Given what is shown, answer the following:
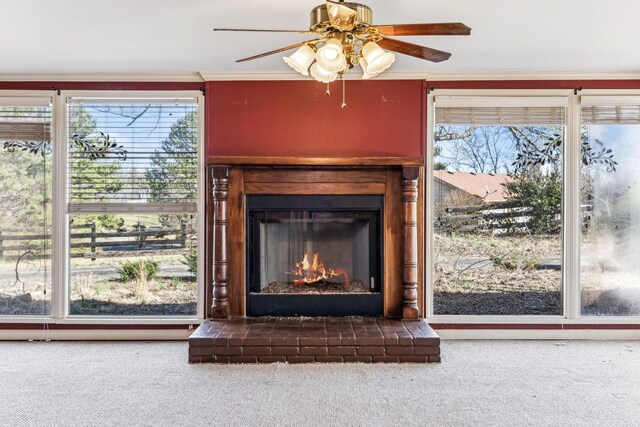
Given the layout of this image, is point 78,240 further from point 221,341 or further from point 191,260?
point 221,341

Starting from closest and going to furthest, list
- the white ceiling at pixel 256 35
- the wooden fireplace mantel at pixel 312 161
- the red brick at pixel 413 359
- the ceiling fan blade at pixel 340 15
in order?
1. the ceiling fan blade at pixel 340 15
2. the white ceiling at pixel 256 35
3. the red brick at pixel 413 359
4. the wooden fireplace mantel at pixel 312 161

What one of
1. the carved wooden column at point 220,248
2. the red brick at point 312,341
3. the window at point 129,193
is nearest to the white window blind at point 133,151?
the window at point 129,193

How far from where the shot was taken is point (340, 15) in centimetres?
198

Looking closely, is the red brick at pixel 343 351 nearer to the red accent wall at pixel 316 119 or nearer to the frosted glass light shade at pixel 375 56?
the red accent wall at pixel 316 119

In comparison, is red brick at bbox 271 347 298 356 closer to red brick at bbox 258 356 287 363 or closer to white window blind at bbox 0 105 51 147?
red brick at bbox 258 356 287 363

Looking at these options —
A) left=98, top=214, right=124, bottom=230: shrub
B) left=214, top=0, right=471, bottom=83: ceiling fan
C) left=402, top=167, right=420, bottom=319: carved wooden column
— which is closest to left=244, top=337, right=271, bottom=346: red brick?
left=402, top=167, right=420, bottom=319: carved wooden column

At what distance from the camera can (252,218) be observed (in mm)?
3895

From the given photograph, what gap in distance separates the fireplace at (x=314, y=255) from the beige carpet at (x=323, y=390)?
710 millimetres

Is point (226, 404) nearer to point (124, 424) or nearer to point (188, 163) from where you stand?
point (124, 424)

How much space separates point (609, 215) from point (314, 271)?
104 inches

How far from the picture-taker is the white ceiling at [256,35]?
2680 mm

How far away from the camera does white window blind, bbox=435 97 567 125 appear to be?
13.1 ft

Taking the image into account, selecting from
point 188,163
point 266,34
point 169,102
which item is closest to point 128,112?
point 169,102

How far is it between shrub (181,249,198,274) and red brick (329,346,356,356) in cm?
150
